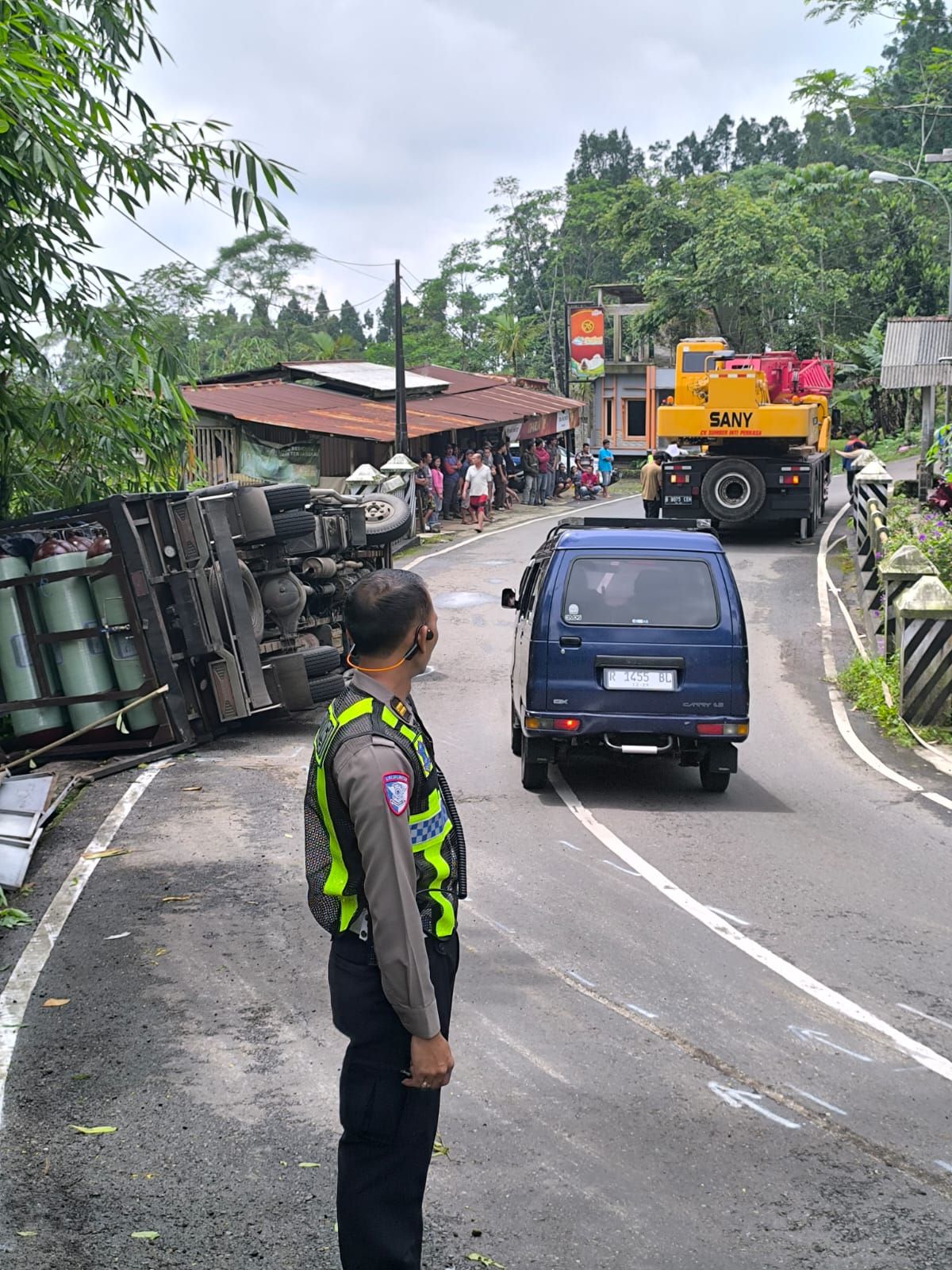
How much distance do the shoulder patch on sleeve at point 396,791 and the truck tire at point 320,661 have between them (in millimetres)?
9317

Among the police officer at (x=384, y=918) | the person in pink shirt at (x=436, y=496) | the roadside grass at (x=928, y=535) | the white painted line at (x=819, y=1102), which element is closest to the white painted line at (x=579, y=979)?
the white painted line at (x=819, y=1102)

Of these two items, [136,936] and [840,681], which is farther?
[840,681]

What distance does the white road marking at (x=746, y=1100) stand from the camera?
4.95m

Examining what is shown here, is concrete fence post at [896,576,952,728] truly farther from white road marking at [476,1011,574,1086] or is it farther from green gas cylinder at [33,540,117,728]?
white road marking at [476,1011,574,1086]

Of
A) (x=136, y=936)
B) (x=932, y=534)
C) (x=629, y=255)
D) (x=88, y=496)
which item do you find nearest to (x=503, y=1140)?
(x=136, y=936)

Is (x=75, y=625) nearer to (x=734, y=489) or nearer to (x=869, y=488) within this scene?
(x=869, y=488)

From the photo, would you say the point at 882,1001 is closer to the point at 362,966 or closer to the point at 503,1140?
the point at 503,1140

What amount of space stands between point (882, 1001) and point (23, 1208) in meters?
3.66

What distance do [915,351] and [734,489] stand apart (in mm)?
10768

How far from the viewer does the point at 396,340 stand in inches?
1161

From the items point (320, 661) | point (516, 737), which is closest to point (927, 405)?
point (320, 661)

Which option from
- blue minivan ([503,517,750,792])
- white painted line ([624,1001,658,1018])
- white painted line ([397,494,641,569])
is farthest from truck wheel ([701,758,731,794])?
white painted line ([397,494,641,569])

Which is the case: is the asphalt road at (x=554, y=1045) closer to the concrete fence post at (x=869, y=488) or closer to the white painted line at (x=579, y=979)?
the white painted line at (x=579, y=979)

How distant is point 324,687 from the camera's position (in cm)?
1268
